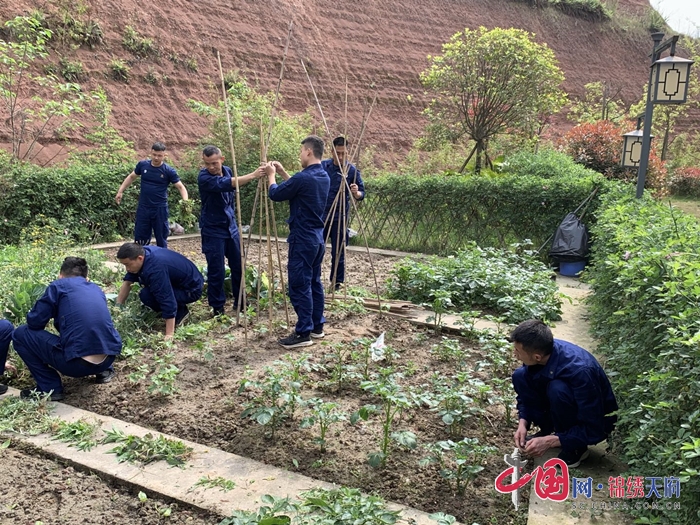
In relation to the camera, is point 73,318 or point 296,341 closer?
point 73,318

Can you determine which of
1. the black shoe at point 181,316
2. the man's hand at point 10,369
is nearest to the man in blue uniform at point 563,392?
the black shoe at point 181,316

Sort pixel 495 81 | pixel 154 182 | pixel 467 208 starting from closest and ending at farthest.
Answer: pixel 154 182, pixel 467 208, pixel 495 81

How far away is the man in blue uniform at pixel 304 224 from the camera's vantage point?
453 centimetres

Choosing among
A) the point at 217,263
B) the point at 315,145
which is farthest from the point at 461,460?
the point at 217,263

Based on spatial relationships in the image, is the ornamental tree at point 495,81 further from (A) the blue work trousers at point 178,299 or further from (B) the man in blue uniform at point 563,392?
(B) the man in blue uniform at point 563,392

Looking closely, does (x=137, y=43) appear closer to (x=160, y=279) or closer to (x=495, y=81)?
(x=495, y=81)

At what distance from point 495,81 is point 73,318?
1280 cm

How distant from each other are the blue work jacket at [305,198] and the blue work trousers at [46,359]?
1.84m

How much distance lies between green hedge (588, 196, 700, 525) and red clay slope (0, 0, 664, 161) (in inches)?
441

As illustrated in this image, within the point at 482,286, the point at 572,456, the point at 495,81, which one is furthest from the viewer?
the point at 495,81

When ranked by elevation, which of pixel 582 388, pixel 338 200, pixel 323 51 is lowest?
pixel 582 388

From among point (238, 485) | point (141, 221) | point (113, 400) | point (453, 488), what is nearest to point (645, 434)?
point (453, 488)

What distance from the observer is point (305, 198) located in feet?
15.0

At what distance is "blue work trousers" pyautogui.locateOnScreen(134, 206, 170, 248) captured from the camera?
773 centimetres
